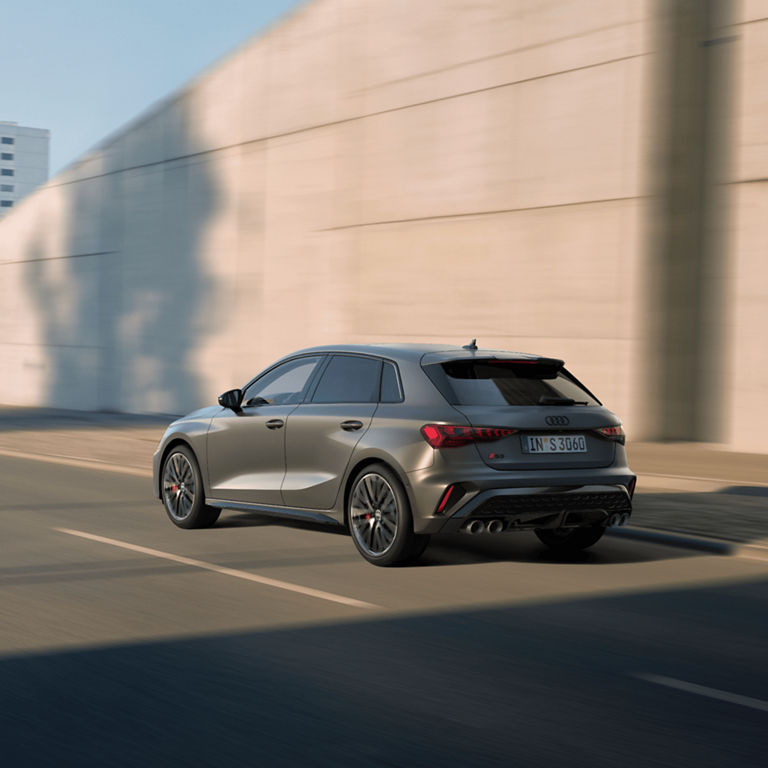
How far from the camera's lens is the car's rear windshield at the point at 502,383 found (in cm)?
812

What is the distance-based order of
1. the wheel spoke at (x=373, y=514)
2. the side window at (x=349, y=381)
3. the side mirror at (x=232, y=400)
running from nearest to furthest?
the wheel spoke at (x=373, y=514)
the side window at (x=349, y=381)
the side mirror at (x=232, y=400)

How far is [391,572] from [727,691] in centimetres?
325

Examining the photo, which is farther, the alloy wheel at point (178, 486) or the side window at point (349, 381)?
the alloy wheel at point (178, 486)

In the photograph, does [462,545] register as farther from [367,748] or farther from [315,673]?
[367,748]

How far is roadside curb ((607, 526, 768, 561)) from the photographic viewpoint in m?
9.00

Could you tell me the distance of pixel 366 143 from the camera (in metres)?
25.0

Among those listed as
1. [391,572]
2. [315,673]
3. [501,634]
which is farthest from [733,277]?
[315,673]

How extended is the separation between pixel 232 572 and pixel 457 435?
1.77 meters

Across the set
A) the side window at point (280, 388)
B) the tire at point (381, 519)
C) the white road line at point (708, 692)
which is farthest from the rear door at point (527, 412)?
the white road line at point (708, 692)

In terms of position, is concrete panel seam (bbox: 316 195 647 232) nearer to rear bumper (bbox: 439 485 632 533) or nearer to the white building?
rear bumper (bbox: 439 485 632 533)

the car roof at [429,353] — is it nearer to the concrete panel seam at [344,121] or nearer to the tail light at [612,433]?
the tail light at [612,433]

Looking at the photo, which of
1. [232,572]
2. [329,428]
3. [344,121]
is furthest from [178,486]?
[344,121]

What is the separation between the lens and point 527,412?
26.5 ft

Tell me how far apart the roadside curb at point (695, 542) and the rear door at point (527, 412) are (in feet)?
4.61
